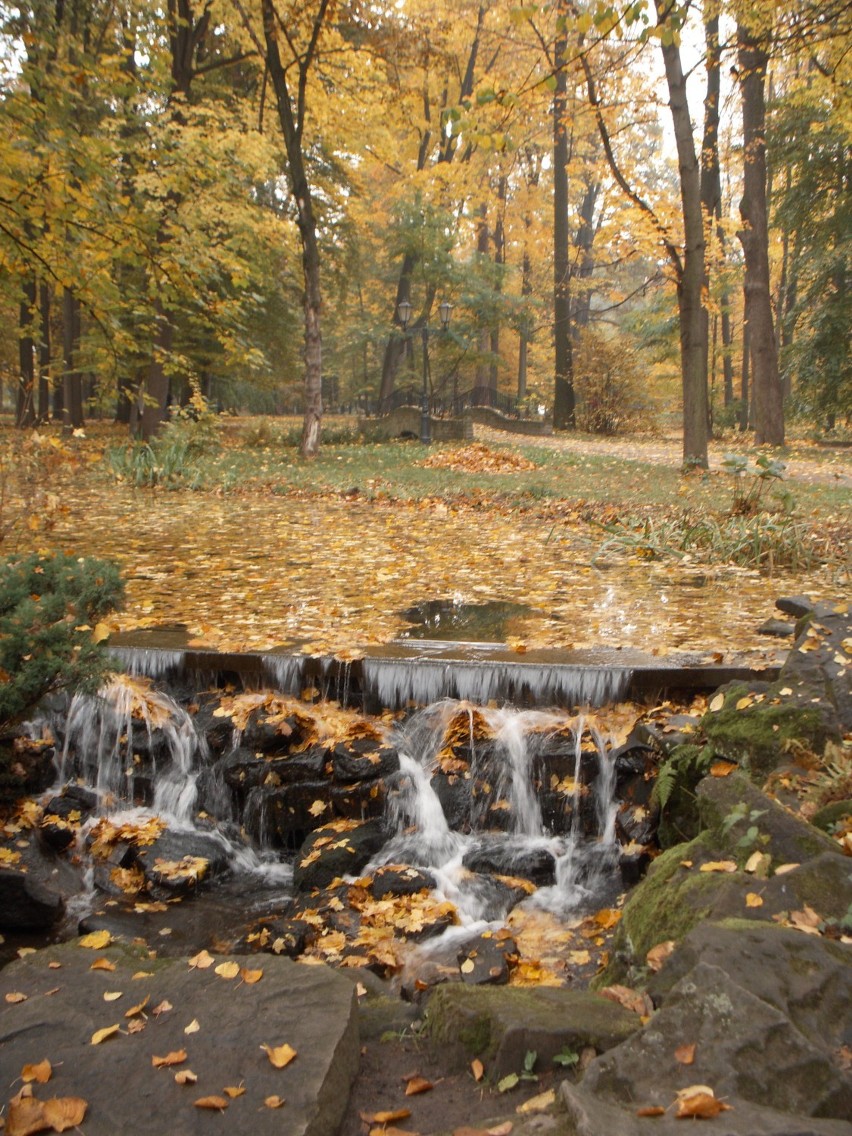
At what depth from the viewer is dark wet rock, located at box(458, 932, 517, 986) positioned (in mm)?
3902

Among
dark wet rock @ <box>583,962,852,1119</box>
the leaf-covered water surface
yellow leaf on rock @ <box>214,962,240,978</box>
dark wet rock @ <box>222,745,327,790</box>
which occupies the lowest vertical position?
dark wet rock @ <box>222,745,327,790</box>

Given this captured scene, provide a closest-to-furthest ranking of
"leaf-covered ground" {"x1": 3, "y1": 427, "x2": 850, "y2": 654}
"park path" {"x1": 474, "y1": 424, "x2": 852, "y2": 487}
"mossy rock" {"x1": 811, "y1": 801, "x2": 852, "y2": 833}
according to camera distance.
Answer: "mossy rock" {"x1": 811, "y1": 801, "x2": 852, "y2": 833}
"leaf-covered ground" {"x1": 3, "y1": 427, "x2": 850, "y2": 654}
"park path" {"x1": 474, "y1": 424, "x2": 852, "y2": 487}

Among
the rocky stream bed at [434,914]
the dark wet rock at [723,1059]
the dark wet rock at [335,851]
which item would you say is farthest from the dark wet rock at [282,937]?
the dark wet rock at [723,1059]

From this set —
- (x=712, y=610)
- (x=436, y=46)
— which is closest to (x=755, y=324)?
(x=436, y=46)

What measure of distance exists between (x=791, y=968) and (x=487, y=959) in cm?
188

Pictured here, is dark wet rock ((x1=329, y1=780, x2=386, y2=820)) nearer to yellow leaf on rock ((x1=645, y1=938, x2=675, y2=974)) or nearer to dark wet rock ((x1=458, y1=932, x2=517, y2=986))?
dark wet rock ((x1=458, y1=932, x2=517, y2=986))

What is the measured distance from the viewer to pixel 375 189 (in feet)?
127

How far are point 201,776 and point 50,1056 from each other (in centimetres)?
311

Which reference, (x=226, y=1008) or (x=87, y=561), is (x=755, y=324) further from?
(x=226, y=1008)

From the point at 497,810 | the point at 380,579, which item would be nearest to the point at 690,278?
the point at 380,579

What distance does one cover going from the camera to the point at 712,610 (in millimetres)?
7457

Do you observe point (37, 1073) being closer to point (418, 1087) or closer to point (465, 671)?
point (418, 1087)

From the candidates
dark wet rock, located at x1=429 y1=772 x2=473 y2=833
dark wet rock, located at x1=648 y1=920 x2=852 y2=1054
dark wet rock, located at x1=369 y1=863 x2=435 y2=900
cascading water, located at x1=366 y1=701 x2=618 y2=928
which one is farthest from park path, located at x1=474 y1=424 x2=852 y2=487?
dark wet rock, located at x1=648 y1=920 x2=852 y2=1054

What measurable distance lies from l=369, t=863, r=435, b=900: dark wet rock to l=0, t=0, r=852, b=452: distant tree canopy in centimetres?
432
